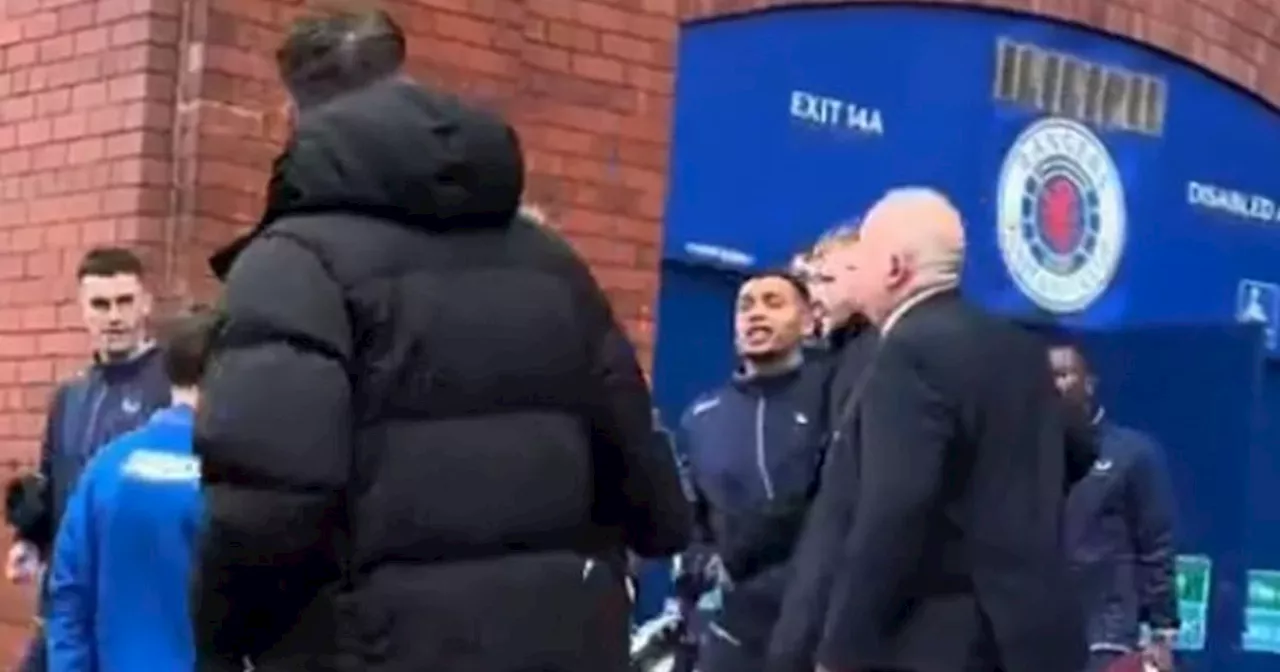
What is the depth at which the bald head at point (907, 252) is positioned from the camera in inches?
229

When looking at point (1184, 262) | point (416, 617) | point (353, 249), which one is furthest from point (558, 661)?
point (1184, 262)

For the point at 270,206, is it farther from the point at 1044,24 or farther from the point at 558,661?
the point at 1044,24

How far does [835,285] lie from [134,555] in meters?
1.89

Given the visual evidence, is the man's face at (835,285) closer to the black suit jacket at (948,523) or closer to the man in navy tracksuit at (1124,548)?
the black suit jacket at (948,523)

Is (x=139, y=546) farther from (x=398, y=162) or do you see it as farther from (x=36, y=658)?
(x=398, y=162)

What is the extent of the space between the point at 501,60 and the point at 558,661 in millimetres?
4593

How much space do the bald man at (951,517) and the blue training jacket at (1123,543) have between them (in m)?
3.45

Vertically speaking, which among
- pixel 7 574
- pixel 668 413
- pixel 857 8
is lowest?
pixel 7 574

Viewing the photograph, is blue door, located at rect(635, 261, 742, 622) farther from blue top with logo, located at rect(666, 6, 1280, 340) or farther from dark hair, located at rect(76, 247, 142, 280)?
dark hair, located at rect(76, 247, 142, 280)

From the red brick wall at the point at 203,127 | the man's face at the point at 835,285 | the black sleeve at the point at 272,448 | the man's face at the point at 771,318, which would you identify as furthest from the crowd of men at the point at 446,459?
the red brick wall at the point at 203,127

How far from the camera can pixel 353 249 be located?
3.96m

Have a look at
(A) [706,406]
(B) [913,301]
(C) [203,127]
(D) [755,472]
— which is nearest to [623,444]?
(B) [913,301]

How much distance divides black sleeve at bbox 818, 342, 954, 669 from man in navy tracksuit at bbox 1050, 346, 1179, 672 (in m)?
3.53

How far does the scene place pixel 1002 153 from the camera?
10.3 metres
